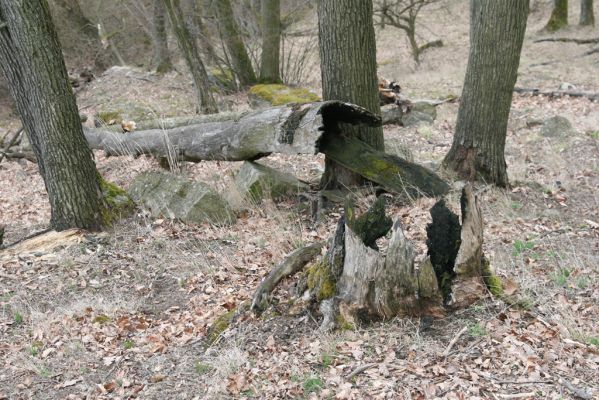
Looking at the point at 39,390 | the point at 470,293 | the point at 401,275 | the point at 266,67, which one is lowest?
the point at 39,390

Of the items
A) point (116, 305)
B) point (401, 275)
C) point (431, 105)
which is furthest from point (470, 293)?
point (431, 105)

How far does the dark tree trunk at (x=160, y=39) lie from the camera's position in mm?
17344

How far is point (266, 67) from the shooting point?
15.8 metres

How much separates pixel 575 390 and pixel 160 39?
16819mm

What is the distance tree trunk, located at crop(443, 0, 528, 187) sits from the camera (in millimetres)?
6863

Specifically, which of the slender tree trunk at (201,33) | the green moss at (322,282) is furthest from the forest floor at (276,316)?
the slender tree trunk at (201,33)

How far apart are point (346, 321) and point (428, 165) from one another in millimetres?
4164

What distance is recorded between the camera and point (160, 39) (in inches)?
698

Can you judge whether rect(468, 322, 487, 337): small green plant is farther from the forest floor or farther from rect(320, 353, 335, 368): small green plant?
rect(320, 353, 335, 368): small green plant

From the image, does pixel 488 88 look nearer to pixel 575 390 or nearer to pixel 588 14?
pixel 575 390

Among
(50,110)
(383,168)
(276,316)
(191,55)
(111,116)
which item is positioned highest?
(191,55)

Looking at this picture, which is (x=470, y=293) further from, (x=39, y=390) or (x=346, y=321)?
(x=39, y=390)

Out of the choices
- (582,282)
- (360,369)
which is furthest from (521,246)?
(360,369)

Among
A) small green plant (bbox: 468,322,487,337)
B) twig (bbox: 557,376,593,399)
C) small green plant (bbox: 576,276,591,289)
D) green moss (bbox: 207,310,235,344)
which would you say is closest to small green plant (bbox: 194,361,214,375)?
green moss (bbox: 207,310,235,344)
